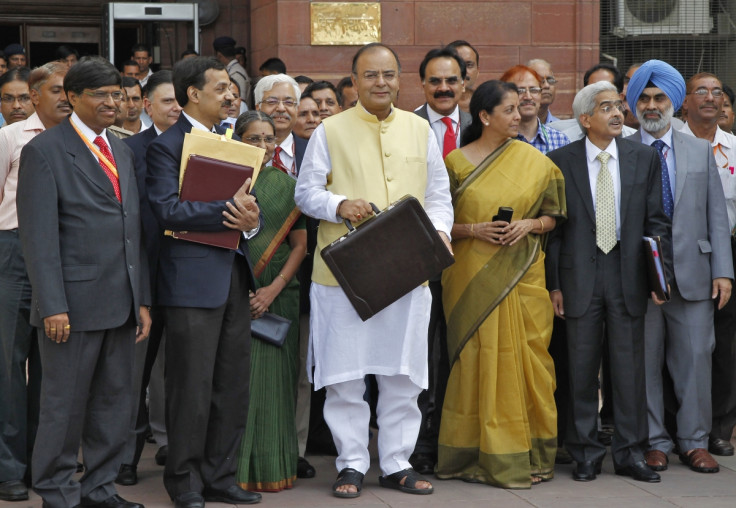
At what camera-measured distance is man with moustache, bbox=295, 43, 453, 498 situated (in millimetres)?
5676

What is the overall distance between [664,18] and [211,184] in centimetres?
734

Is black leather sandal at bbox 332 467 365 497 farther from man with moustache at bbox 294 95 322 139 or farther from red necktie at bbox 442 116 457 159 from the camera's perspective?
man with moustache at bbox 294 95 322 139

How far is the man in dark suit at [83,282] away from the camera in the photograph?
197 inches

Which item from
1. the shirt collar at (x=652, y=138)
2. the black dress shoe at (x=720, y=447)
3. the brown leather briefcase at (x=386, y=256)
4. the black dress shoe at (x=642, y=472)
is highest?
the shirt collar at (x=652, y=138)

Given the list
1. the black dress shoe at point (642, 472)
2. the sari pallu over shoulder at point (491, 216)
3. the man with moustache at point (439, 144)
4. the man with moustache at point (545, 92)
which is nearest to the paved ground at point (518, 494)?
the black dress shoe at point (642, 472)

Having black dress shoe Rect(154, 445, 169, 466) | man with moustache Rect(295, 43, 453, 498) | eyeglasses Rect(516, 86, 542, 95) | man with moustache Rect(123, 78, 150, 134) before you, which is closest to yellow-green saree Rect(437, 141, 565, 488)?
man with moustache Rect(295, 43, 453, 498)

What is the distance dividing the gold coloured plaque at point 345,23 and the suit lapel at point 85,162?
528 cm

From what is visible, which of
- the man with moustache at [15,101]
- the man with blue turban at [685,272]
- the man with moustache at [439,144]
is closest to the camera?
the man with moustache at [439,144]

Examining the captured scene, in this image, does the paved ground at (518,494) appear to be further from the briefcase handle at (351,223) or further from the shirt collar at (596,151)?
the shirt collar at (596,151)

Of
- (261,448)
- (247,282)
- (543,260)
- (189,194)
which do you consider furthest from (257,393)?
(543,260)

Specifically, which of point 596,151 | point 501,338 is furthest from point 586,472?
point 596,151

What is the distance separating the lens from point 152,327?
583 centimetres

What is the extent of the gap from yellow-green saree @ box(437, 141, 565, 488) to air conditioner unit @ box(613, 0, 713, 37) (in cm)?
577

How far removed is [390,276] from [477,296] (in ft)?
1.91
